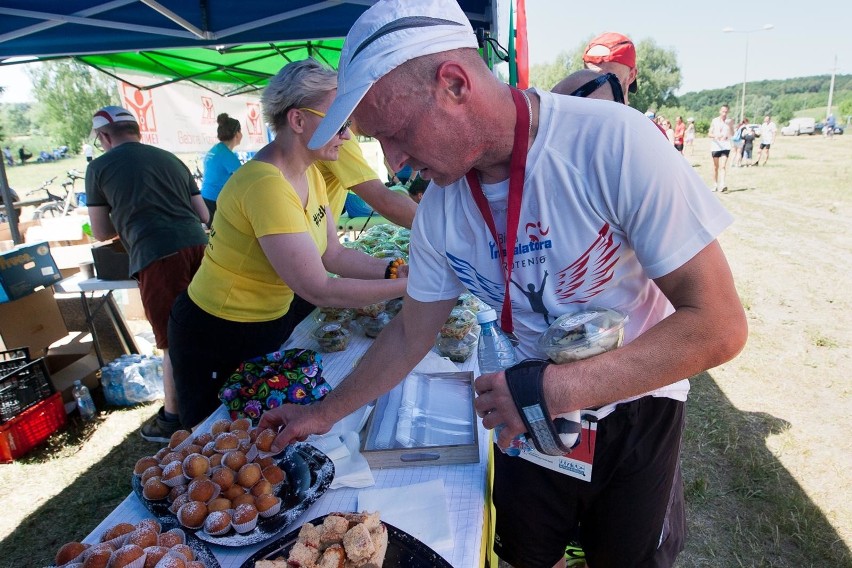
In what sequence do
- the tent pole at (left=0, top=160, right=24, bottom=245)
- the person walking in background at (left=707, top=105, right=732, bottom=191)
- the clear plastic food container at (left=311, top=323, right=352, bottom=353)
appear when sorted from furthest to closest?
1. the person walking in background at (left=707, top=105, right=732, bottom=191)
2. the tent pole at (left=0, top=160, right=24, bottom=245)
3. the clear plastic food container at (left=311, top=323, right=352, bottom=353)

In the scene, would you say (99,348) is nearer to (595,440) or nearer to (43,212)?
(595,440)

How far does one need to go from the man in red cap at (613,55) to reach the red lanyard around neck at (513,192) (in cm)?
246

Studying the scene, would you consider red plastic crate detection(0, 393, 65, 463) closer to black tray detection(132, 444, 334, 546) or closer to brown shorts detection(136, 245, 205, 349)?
brown shorts detection(136, 245, 205, 349)

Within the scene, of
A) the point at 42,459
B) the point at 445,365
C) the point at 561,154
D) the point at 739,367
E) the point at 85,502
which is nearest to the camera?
the point at 561,154

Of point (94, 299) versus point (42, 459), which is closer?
point (42, 459)

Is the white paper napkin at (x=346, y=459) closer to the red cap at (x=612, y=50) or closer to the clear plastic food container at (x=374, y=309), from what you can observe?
the clear plastic food container at (x=374, y=309)

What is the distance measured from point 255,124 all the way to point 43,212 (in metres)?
5.19

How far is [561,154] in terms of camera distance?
39.8 inches

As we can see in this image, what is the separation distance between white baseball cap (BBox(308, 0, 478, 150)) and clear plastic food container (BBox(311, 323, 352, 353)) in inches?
56.7

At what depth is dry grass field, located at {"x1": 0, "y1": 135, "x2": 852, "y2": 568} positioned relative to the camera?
258 cm

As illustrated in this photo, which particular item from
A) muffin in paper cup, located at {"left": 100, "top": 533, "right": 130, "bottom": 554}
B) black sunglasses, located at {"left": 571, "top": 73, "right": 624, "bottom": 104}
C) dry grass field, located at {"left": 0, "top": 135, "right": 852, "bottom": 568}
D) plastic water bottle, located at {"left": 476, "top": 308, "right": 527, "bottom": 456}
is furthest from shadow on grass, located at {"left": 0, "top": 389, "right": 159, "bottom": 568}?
black sunglasses, located at {"left": 571, "top": 73, "right": 624, "bottom": 104}

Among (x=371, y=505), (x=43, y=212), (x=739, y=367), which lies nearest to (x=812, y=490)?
(x=739, y=367)

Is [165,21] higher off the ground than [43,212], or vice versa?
[165,21]

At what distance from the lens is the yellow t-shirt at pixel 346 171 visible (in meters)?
2.76
